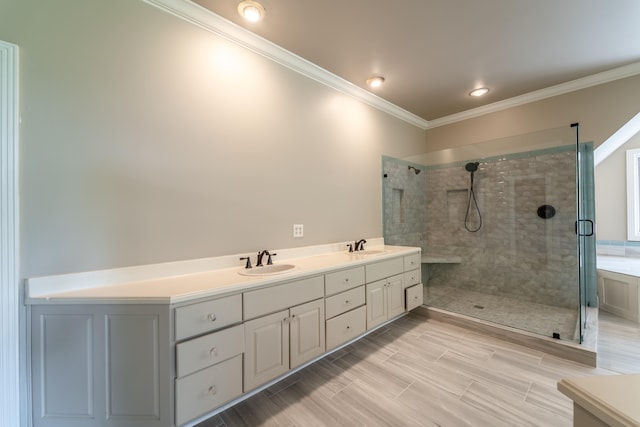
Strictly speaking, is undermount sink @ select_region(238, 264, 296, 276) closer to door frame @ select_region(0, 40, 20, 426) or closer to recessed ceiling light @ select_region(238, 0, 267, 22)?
door frame @ select_region(0, 40, 20, 426)

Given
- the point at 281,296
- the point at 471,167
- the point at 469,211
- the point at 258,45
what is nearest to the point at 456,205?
the point at 469,211

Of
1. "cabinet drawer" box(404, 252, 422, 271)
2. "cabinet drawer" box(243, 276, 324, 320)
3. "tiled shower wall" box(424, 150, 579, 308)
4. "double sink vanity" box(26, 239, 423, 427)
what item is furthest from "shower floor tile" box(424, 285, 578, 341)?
"double sink vanity" box(26, 239, 423, 427)

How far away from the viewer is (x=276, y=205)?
2182 mm

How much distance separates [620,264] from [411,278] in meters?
2.62

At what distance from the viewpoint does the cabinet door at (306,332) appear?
1692mm

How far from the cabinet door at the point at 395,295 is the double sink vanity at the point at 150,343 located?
3.94ft

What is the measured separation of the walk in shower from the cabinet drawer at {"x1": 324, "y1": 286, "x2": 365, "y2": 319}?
1.33 meters

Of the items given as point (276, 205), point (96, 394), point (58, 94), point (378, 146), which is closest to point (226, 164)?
point (276, 205)

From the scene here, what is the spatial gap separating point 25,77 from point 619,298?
5.35m

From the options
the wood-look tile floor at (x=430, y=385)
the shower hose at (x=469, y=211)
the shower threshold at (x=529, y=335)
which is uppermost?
the shower hose at (x=469, y=211)

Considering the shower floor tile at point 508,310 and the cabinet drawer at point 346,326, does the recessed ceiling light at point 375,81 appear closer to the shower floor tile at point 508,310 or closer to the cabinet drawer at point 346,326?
the cabinet drawer at point 346,326

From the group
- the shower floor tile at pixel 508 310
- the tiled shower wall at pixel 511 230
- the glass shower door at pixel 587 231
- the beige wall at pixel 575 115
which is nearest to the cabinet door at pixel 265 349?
the shower floor tile at pixel 508 310

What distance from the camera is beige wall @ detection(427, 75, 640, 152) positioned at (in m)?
2.55

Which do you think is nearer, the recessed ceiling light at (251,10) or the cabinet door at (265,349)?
the cabinet door at (265,349)
